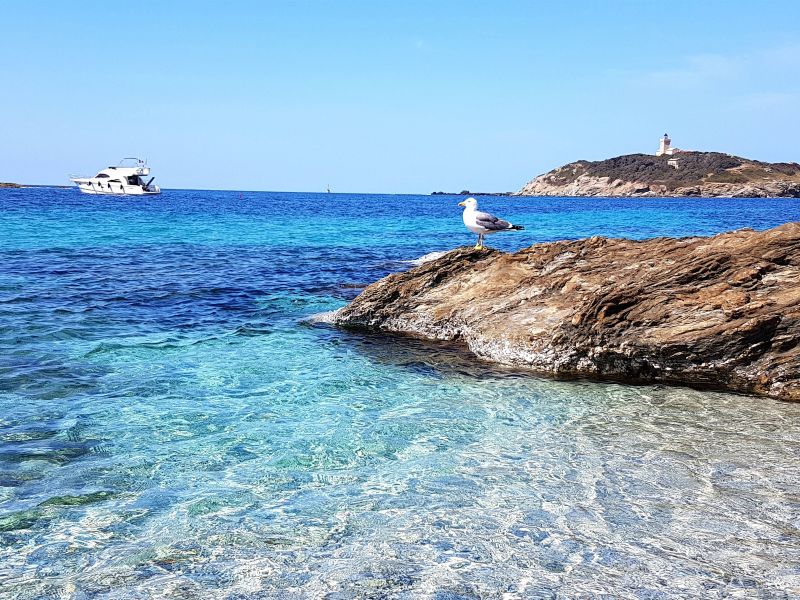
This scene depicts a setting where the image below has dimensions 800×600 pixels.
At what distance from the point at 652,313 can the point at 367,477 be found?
5235 millimetres

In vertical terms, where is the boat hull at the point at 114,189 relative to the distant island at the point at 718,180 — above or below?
below

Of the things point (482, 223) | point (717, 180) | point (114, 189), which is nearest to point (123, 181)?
point (114, 189)

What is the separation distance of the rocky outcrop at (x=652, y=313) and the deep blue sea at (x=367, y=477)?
0.59m

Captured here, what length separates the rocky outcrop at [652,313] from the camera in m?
Result: 8.51

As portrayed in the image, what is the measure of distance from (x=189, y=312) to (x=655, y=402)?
1024 cm

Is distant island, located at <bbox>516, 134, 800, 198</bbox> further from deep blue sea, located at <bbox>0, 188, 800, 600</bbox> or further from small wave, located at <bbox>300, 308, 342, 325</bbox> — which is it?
deep blue sea, located at <bbox>0, 188, 800, 600</bbox>

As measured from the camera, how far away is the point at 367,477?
19.1 ft

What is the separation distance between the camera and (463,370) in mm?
9586

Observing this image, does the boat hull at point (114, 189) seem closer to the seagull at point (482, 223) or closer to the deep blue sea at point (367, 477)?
the seagull at point (482, 223)

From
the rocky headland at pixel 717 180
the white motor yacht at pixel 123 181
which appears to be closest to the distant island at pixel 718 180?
the rocky headland at pixel 717 180

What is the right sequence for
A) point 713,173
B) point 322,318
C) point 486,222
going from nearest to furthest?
1. point 322,318
2. point 486,222
3. point 713,173

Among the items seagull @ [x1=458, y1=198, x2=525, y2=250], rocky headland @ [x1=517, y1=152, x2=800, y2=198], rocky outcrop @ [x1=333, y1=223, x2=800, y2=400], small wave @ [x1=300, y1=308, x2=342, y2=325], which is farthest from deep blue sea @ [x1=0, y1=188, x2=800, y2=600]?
rocky headland @ [x1=517, y1=152, x2=800, y2=198]

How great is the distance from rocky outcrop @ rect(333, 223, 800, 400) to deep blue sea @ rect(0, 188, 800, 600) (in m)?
0.59

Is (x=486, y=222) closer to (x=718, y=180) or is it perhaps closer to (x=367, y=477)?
(x=367, y=477)
